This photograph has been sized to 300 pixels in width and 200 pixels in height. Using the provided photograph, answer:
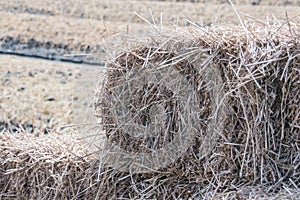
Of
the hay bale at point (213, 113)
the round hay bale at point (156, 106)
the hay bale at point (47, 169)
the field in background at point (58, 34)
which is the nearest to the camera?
the hay bale at point (213, 113)

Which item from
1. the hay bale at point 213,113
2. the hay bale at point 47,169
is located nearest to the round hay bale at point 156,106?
the hay bale at point 213,113

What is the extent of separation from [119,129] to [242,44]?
673 mm

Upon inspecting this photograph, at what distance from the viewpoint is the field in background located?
220 inches

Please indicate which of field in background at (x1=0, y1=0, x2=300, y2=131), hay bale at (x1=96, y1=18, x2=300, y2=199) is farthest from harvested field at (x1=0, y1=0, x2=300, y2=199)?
field in background at (x1=0, y1=0, x2=300, y2=131)

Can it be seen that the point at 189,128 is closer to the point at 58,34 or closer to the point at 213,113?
the point at 213,113

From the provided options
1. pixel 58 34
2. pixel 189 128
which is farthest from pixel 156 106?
pixel 58 34

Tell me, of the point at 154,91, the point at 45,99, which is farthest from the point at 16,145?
the point at 45,99

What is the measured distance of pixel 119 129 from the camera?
274cm

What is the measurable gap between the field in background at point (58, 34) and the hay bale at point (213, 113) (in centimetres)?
34

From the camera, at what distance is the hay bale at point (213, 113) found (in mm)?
2412

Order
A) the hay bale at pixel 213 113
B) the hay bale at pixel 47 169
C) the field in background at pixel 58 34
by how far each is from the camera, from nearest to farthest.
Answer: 1. the hay bale at pixel 213 113
2. the hay bale at pixel 47 169
3. the field in background at pixel 58 34

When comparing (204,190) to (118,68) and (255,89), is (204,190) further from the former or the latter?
(118,68)

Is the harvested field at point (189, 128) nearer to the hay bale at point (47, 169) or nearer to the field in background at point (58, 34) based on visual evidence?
the hay bale at point (47, 169)

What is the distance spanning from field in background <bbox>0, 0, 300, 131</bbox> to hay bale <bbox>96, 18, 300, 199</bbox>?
0.34m
